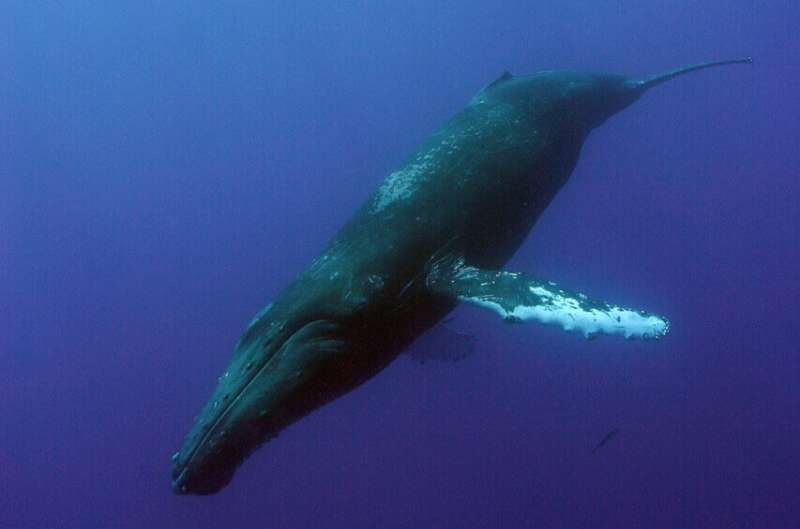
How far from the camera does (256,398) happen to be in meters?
5.24

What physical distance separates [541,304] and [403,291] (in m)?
1.34

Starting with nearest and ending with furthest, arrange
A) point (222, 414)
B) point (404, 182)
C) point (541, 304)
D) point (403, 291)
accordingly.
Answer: point (222, 414) → point (541, 304) → point (403, 291) → point (404, 182)

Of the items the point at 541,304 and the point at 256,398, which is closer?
the point at 256,398

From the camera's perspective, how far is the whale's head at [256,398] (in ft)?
16.3

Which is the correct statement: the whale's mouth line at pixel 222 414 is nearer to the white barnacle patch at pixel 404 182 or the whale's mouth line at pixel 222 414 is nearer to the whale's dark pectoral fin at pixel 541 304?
the whale's dark pectoral fin at pixel 541 304

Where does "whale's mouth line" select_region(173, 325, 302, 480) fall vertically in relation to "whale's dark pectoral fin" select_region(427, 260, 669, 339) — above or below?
above

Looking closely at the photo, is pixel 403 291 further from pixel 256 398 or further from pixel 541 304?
pixel 256 398

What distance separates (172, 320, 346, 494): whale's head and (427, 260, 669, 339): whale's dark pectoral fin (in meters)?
1.28

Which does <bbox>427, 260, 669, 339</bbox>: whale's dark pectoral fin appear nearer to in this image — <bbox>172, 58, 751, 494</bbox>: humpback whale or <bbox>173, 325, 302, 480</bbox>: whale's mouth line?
<bbox>172, 58, 751, 494</bbox>: humpback whale

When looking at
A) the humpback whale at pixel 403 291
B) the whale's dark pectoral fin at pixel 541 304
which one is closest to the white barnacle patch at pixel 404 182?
the humpback whale at pixel 403 291

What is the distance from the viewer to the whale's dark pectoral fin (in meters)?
5.41

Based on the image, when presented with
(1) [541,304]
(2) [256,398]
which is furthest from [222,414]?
(1) [541,304]

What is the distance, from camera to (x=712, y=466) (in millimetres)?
17328

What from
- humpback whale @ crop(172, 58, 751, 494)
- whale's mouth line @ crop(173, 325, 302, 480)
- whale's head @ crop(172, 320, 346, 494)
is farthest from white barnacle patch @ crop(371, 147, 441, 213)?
whale's mouth line @ crop(173, 325, 302, 480)
